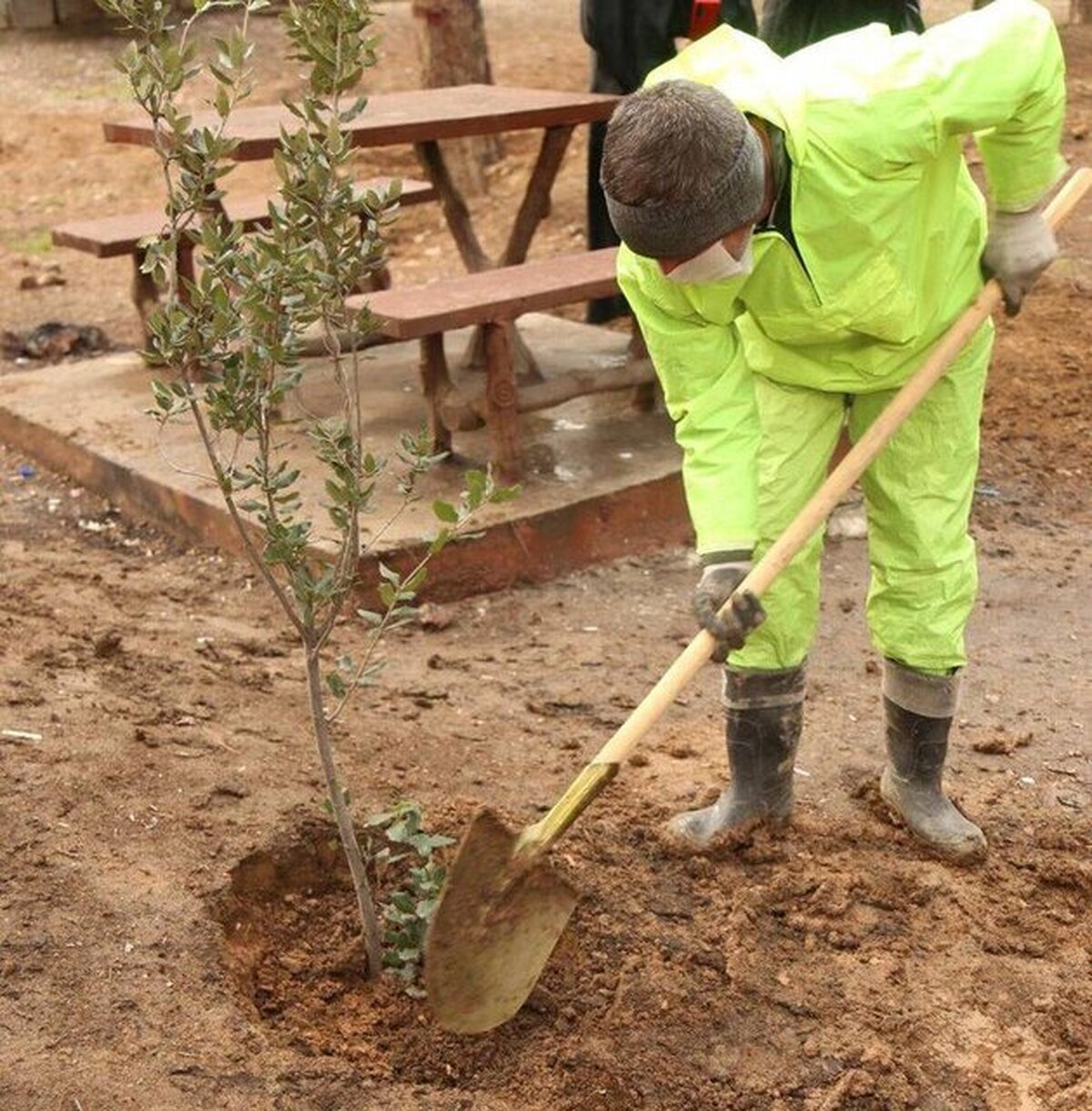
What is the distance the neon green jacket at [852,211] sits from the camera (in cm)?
336

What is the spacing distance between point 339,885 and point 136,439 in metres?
2.98

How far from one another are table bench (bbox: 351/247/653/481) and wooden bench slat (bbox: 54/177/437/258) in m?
1.23

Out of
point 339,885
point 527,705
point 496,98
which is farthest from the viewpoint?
point 496,98

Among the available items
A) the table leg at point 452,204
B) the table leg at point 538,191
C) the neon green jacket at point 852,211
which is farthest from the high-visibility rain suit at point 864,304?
the table leg at point 452,204

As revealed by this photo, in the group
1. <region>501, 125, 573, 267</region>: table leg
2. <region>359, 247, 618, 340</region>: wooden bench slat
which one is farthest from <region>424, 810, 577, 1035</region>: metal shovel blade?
<region>501, 125, 573, 267</region>: table leg

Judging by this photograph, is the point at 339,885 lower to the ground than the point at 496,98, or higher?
lower

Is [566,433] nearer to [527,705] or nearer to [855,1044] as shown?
[527,705]

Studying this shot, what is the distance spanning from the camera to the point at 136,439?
21.4ft

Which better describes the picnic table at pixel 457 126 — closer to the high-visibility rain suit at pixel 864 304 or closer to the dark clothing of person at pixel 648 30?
the dark clothing of person at pixel 648 30

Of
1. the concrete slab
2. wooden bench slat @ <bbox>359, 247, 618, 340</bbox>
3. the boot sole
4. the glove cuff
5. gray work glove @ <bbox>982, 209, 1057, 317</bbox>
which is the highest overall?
gray work glove @ <bbox>982, 209, 1057, 317</bbox>

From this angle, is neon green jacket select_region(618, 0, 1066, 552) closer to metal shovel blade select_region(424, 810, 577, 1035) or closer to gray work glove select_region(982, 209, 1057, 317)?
gray work glove select_region(982, 209, 1057, 317)

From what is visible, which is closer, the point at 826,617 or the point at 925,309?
the point at 925,309

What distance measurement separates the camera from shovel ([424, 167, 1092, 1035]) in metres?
3.33

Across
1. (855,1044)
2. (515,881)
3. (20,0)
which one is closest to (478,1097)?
A: (515,881)
